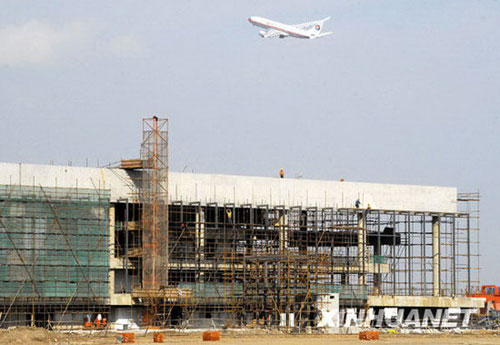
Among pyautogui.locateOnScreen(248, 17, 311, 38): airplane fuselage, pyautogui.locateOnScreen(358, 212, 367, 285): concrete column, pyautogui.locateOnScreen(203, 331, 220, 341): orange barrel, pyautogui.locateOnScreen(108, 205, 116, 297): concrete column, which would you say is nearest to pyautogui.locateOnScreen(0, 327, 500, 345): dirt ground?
pyautogui.locateOnScreen(203, 331, 220, 341): orange barrel

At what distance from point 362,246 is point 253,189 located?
12400mm

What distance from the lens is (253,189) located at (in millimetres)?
109812

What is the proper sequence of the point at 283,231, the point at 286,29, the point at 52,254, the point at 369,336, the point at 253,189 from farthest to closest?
1. the point at 286,29
2. the point at 253,189
3. the point at 283,231
4. the point at 52,254
5. the point at 369,336

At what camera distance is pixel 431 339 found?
276 feet

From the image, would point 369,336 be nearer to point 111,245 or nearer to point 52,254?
point 111,245

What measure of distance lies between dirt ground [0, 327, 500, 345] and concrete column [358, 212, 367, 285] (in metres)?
20.2

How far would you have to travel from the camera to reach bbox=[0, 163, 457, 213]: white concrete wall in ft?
321

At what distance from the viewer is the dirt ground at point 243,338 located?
70.4 meters

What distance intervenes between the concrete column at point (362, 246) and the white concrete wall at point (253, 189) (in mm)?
1639

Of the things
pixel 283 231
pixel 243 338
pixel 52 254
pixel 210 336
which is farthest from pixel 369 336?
pixel 283 231

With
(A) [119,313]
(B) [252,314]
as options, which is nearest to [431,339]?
(B) [252,314]

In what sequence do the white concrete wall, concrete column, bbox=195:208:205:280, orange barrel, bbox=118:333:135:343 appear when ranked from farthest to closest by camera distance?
concrete column, bbox=195:208:205:280
the white concrete wall
orange barrel, bbox=118:333:135:343

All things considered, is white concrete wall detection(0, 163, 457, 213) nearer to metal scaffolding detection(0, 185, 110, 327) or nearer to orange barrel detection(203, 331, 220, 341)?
metal scaffolding detection(0, 185, 110, 327)

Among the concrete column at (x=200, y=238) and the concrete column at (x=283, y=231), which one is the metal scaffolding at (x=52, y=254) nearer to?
the concrete column at (x=200, y=238)
